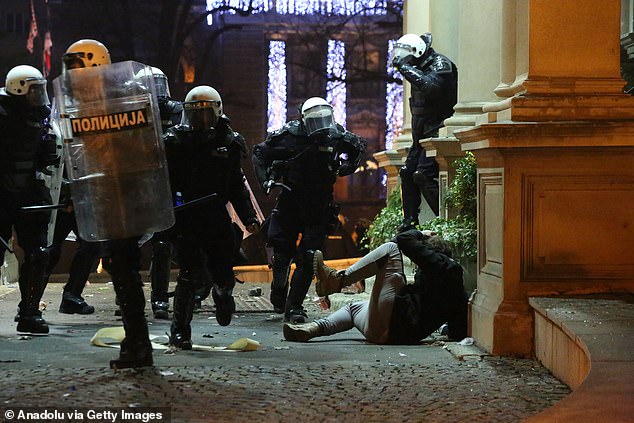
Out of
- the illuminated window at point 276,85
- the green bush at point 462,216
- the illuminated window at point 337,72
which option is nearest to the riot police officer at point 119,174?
the green bush at point 462,216

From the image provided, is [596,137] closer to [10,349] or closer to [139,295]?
[139,295]

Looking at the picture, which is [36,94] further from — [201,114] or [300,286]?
[300,286]

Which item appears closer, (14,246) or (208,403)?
(208,403)

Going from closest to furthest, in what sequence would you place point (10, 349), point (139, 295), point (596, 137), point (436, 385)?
point (436, 385), point (139, 295), point (596, 137), point (10, 349)

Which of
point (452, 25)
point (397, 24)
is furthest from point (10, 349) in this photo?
point (397, 24)

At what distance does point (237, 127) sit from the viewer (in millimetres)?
49031

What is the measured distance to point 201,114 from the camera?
8266mm

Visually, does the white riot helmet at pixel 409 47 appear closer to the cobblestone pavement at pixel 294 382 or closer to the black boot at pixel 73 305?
the black boot at pixel 73 305

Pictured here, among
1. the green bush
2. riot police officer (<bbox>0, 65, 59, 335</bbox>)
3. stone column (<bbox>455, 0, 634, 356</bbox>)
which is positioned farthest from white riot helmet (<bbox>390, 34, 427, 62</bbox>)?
stone column (<bbox>455, 0, 634, 356</bbox>)

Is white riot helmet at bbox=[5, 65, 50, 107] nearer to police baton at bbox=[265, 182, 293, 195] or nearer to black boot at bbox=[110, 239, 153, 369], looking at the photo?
police baton at bbox=[265, 182, 293, 195]

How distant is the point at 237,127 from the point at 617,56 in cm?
4132

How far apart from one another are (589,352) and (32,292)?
16.6 ft

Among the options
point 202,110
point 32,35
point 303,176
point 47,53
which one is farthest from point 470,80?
point 32,35

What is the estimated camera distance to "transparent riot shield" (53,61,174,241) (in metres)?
6.82
